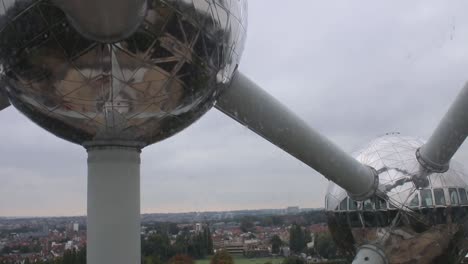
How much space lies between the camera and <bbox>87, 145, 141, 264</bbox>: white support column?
4.52 m

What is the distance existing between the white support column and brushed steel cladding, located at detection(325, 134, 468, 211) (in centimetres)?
640

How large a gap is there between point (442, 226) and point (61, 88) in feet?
27.4

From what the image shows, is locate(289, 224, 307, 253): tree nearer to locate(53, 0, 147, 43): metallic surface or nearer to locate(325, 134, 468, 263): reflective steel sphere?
locate(325, 134, 468, 263): reflective steel sphere

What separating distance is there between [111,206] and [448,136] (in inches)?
208

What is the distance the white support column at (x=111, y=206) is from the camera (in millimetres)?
4516

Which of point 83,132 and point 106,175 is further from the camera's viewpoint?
point 106,175

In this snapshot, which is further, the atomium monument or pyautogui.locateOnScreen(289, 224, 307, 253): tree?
pyautogui.locateOnScreen(289, 224, 307, 253): tree

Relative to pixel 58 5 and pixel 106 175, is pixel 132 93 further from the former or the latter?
pixel 106 175

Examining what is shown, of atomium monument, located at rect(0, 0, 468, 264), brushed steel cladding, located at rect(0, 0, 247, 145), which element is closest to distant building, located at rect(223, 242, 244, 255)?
atomium monument, located at rect(0, 0, 468, 264)

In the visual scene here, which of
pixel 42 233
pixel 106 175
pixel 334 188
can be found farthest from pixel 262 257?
pixel 106 175

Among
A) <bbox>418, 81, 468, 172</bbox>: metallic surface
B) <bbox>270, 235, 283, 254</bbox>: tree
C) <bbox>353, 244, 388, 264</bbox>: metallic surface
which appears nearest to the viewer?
<bbox>418, 81, 468, 172</bbox>: metallic surface

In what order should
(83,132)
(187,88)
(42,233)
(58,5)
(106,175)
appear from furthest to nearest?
(42,233) < (106,175) < (83,132) < (187,88) < (58,5)

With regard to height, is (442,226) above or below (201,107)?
below

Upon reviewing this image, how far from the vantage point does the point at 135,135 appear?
440 cm
